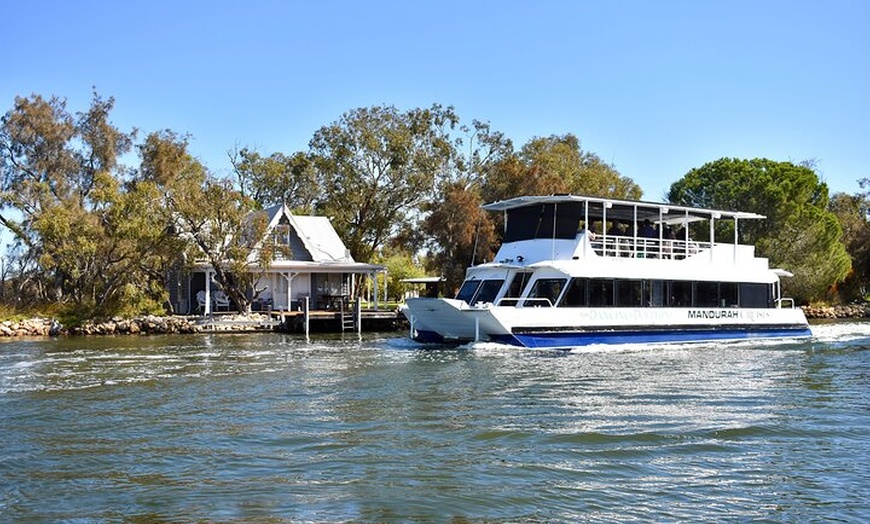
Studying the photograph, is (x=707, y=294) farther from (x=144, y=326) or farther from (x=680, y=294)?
(x=144, y=326)

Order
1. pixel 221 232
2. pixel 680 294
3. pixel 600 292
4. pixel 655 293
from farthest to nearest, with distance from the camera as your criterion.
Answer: pixel 221 232 < pixel 680 294 < pixel 655 293 < pixel 600 292

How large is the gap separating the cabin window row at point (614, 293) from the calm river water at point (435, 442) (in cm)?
412

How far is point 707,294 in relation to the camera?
28.3 meters

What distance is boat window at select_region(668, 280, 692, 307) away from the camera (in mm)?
27484

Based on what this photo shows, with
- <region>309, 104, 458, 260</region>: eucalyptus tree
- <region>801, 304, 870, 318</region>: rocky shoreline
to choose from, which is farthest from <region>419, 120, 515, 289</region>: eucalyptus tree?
<region>801, 304, 870, 318</region>: rocky shoreline

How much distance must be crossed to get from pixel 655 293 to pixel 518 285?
4.69 meters

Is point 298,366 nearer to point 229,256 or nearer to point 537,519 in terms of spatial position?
point 537,519

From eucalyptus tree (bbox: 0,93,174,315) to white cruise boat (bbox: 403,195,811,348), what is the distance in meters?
16.5

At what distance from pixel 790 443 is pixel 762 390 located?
5.32 m

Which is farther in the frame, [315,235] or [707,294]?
[315,235]

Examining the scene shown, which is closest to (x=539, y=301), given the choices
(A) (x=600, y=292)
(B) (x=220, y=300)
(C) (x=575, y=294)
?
(C) (x=575, y=294)

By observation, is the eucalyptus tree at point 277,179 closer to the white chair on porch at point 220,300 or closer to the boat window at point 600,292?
the white chair on porch at point 220,300

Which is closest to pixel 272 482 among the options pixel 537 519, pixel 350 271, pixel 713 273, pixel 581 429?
pixel 537 519

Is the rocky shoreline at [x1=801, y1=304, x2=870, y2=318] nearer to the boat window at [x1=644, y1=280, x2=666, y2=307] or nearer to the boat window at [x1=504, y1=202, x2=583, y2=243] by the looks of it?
the boat window at [x1=644, y1=280, x2=666, y2=307]
